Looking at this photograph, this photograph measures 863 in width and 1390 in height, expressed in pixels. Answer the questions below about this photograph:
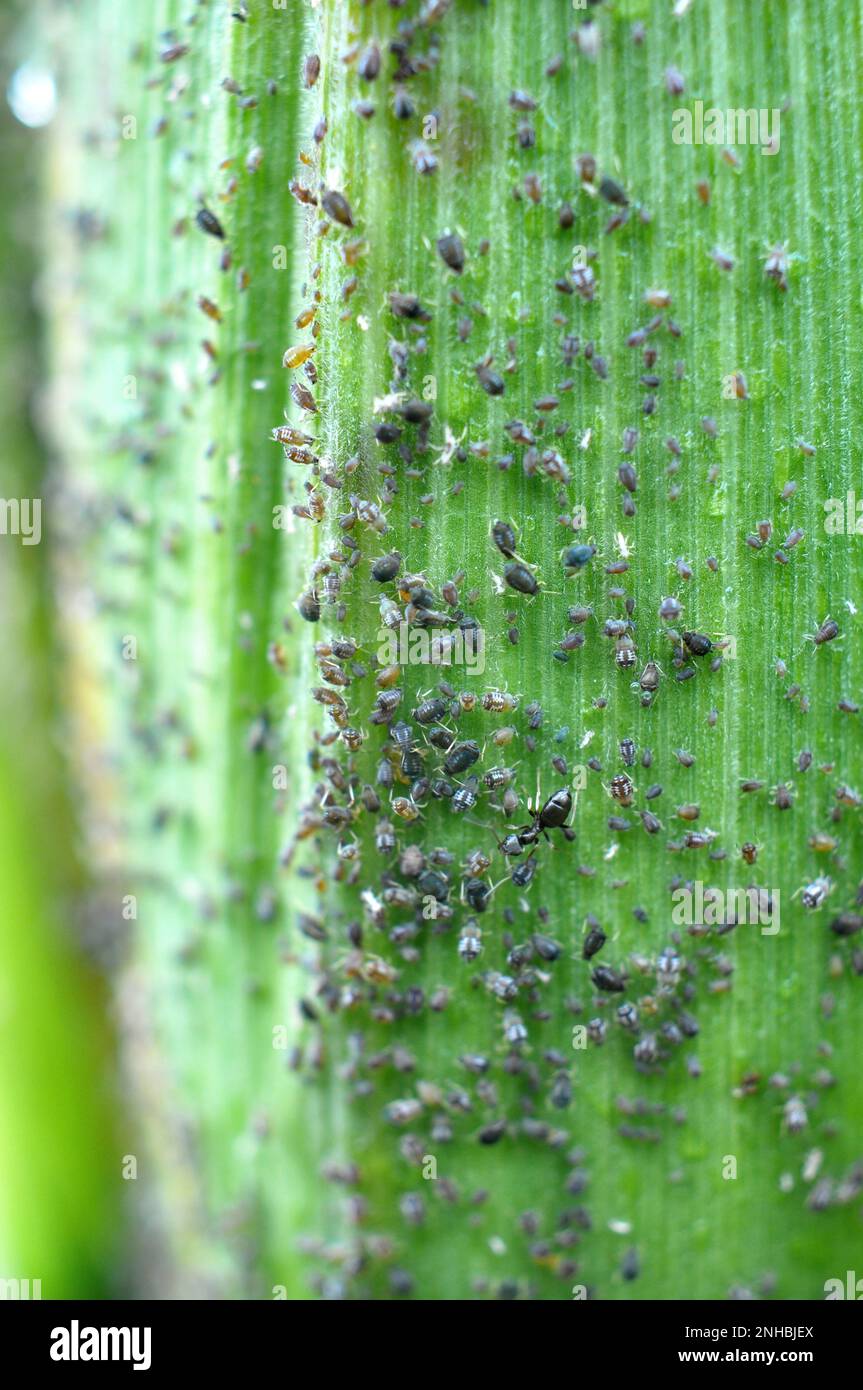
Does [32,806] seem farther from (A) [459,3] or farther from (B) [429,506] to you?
(A) [459,3]

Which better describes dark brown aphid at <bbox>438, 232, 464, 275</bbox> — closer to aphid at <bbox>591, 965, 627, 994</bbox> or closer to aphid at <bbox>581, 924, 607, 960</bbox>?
aphid at <bbox>581, 924, 607, 960</bbox>

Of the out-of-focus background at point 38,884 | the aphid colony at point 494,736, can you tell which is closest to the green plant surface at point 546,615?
the aphid colony at point 494,736

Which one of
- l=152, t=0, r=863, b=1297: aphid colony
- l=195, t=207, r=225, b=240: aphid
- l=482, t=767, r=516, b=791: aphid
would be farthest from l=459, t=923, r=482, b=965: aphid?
l=195, t=207, r=225, b=240: aphid

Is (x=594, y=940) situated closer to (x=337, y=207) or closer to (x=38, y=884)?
(x=337, y=207)

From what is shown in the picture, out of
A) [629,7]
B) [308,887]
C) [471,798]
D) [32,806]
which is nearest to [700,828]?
[471,798]

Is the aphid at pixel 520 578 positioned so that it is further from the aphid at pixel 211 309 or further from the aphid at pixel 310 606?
the aphid at pixel 211 309

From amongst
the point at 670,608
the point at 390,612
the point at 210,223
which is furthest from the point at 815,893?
the point at 210,223
